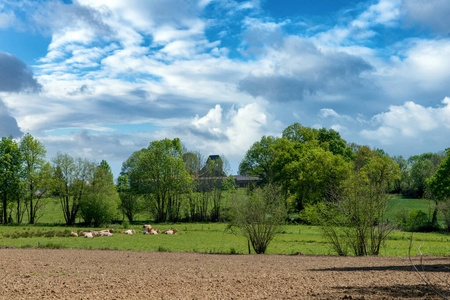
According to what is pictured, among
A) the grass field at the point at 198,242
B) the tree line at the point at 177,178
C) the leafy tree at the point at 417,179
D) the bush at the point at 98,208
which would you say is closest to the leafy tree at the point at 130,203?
the tree line at the point at 177,178

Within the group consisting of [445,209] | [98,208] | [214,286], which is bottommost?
[445,209]

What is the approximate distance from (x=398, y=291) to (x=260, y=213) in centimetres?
1481

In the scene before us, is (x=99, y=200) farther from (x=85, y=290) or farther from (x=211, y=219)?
(x=85, y=290)

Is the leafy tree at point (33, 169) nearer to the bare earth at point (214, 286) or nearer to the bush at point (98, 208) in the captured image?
the bush at point (98, 208)

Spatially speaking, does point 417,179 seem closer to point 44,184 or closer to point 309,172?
point 309,172

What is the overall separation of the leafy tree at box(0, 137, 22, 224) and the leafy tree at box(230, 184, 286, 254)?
1643 inches

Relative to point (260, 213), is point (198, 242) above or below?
below

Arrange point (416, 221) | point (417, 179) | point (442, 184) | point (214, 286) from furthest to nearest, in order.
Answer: point (417, 179) → point (416, 221) → point (442, 184) → point (214, 286)

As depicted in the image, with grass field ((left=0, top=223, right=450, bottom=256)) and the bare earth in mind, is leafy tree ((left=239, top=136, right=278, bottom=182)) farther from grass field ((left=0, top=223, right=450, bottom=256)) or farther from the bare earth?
the bare earth

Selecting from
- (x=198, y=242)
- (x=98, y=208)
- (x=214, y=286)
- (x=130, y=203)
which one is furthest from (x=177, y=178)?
(x=214, y=286)

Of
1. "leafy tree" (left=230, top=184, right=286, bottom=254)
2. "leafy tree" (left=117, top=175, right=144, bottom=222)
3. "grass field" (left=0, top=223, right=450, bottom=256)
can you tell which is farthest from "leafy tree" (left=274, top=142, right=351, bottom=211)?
"leafy tree" (left=117, top=175, right=144, bottom=222)

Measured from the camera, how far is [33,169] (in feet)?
184

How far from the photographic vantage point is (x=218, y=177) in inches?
2749

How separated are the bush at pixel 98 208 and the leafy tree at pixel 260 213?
34.3 m
